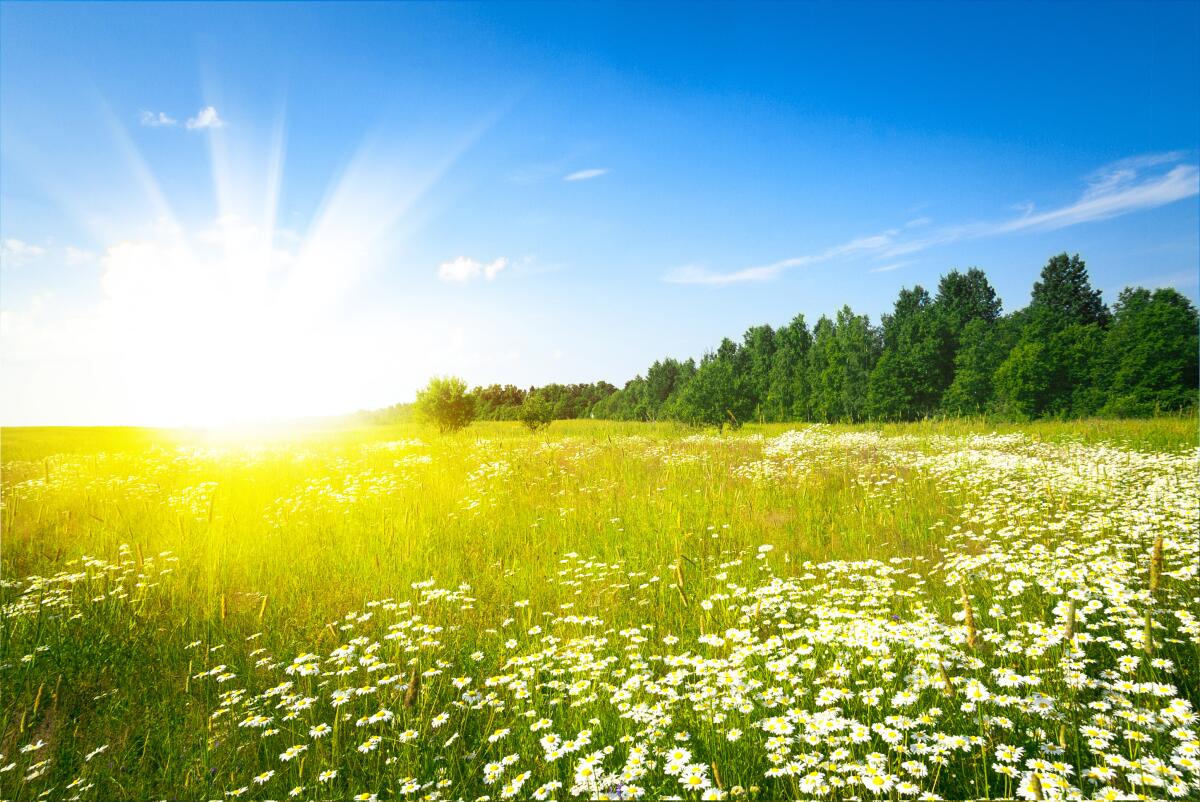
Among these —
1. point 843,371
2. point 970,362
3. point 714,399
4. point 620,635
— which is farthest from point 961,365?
point 620,635

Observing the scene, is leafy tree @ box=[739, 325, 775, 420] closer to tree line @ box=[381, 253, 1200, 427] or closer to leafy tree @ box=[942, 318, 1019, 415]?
tree line @ box=[381, 253, 1200, 427]

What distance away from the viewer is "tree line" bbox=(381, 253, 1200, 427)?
36.0 metres

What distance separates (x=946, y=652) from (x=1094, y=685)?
25.9 inches

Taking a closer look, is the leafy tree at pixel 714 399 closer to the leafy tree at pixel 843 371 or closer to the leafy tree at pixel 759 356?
the leafy tree at pixel 843 371

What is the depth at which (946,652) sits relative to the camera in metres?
3.28

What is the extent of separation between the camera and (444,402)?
96.1 feet

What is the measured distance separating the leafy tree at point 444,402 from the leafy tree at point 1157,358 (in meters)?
41.6

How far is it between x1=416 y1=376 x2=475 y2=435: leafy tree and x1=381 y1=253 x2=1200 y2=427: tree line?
0.74 metres

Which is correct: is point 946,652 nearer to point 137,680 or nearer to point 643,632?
point 643,632

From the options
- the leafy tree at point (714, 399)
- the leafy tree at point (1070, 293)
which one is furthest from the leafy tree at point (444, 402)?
the leafy tree at point (1070, 293)

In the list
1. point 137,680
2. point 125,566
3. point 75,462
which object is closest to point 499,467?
point 125,566

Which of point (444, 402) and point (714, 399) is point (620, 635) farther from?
point (714, 399)

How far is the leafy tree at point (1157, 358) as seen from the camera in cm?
3503

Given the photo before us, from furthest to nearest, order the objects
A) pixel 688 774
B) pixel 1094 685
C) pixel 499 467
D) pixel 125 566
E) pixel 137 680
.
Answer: pixel 499 467 < pixel 125 566 < pixel 137 680 < pixel 1094 685 < pixel 688 774
